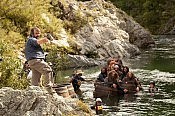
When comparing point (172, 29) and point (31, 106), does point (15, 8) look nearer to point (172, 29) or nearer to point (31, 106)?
point (31, 106)

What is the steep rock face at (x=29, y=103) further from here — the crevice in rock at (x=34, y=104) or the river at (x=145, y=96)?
the river at (x=145, y=96)

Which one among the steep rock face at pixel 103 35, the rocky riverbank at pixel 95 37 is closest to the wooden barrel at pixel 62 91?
the rocky riverbank at pixel 95 37

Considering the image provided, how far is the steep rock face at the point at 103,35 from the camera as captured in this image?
1807 inches

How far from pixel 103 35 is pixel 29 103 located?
116ft

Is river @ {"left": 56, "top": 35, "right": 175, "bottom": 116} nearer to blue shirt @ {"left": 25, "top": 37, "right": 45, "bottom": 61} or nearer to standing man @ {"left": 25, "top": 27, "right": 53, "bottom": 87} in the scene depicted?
standing man @ {"left": 25, "top": 27, "right": 53, "bottom": 87}

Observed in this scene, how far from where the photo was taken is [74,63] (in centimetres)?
3900

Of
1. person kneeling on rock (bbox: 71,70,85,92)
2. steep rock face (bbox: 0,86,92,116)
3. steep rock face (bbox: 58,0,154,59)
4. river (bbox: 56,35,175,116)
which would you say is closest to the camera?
steep rock face (bbox: 0,86,92,116)

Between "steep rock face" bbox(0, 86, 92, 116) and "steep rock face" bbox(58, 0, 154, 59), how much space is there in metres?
28.5

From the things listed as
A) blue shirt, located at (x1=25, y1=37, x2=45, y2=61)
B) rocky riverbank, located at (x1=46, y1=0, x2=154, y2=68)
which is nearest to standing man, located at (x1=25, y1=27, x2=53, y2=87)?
blue shirt, located at (x1=25, y1=37, x2=45, y2=61)

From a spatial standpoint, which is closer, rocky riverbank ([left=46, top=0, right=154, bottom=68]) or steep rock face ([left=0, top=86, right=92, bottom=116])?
steep rock face ([left=0, top=86, right=92, bottom=116])

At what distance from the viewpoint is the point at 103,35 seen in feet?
162

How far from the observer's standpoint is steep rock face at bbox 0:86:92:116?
13984 mm

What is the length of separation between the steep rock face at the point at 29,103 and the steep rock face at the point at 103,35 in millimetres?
28545

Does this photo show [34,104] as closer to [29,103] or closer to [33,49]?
[29,103]
